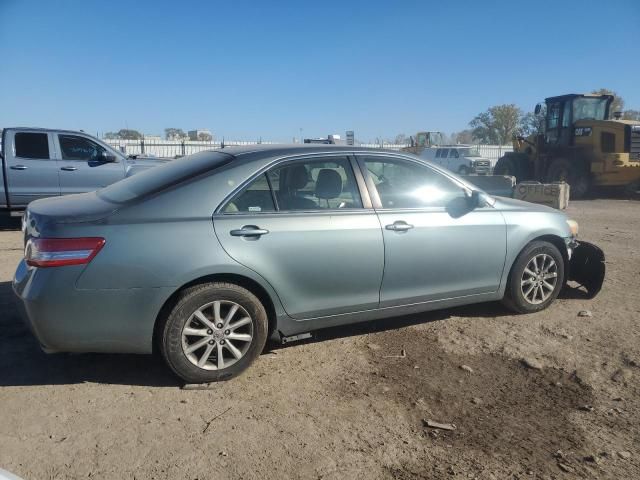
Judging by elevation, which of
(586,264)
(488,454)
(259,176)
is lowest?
(488,454)

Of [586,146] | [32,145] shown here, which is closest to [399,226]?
[32,145]

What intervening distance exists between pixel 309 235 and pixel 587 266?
333cm

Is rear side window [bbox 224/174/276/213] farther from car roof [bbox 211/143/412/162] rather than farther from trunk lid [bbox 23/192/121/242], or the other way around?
trunk lid [bbox 23/192/121/242]

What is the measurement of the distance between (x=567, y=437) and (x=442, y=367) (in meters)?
1.03

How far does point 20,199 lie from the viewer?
9.14 m

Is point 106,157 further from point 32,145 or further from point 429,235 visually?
point 429,235

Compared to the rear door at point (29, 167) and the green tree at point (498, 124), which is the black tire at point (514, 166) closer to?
the rear door at point (29, 167)

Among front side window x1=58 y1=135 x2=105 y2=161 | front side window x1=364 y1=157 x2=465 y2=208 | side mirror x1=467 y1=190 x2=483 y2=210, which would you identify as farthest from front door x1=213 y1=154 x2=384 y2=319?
front side window x1=58 y1=135 x2=105 y2=161

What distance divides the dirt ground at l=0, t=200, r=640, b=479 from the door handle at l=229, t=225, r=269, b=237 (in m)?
1.00

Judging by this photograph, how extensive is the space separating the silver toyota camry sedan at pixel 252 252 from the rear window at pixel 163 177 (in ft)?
0.06

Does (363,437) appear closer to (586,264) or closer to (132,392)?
(132,392)

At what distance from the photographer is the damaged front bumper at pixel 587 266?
5215mm

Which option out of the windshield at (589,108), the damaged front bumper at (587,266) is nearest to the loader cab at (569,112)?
the windshield at (589,108)

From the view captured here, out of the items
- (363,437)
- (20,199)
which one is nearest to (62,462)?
(363,437)
